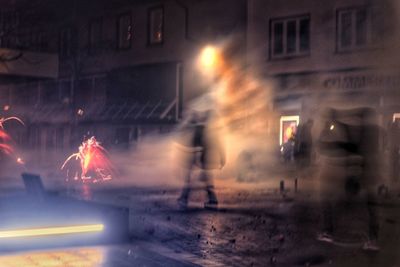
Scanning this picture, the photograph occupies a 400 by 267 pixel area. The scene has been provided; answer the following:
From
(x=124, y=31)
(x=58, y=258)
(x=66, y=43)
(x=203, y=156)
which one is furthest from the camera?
(x=124, y=31)

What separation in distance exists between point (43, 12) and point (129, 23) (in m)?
14.3

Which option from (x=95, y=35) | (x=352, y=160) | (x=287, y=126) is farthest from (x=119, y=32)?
(x=352, y=160)

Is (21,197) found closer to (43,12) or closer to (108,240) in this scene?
(108,240)

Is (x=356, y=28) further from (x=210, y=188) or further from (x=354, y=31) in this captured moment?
(x=210, y=188)

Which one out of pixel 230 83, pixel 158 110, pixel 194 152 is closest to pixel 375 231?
pixel 194 152

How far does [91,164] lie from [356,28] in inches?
382

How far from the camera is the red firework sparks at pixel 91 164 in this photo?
1902cm

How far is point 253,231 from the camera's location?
27.7 ft

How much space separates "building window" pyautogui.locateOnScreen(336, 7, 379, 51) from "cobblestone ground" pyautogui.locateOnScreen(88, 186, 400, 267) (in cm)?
873

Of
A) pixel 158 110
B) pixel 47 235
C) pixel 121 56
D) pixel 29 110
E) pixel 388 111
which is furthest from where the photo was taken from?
pixel 29 110

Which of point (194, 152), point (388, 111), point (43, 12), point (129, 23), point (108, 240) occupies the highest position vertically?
point (129, 23)

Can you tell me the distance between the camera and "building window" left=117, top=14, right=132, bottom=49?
26.7 meters

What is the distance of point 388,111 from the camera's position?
1931 centimetres

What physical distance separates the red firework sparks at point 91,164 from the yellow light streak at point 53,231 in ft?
33.8
